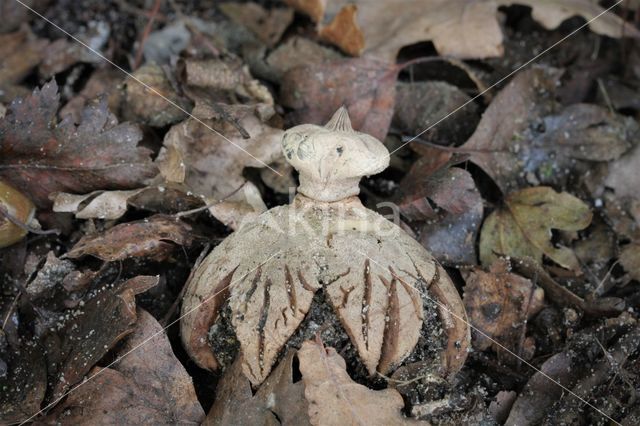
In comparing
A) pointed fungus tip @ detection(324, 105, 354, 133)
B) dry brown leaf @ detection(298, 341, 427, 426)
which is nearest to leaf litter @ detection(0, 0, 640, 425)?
dry brown leaf @ detection(298, 341, 427, 426)

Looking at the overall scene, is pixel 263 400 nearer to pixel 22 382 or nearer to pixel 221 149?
pixel 22 382

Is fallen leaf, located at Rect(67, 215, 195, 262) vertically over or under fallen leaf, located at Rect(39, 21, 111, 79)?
under

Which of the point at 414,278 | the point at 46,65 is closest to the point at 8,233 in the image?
the point at 46,65

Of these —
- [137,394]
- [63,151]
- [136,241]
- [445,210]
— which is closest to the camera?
[137,394]

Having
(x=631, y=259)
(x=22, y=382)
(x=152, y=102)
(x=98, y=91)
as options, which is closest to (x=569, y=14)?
(x=631, y=259)

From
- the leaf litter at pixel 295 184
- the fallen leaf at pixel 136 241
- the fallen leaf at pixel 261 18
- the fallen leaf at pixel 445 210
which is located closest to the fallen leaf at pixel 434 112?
the leaf litter at pixel 295 184

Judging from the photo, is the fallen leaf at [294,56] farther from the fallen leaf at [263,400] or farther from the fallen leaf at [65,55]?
the fallen leaf at [263,400]

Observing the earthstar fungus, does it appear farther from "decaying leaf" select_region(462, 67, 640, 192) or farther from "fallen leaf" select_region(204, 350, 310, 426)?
"decaying leaf" select_region(462, 67, 640, 192)
